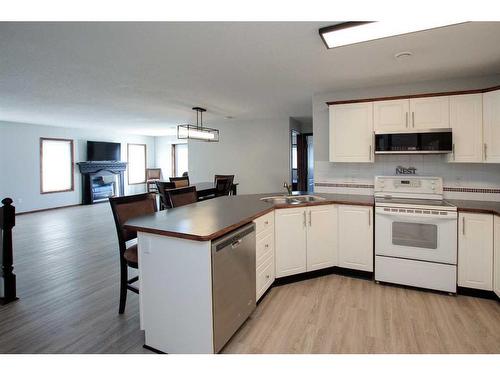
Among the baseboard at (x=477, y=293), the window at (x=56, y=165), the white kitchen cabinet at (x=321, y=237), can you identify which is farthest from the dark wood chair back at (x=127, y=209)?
the window at (x=56, y=165)

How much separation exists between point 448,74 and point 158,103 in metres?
4.16

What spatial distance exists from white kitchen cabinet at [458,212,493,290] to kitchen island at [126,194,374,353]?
85.7 inches

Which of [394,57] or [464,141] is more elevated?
[394,57]

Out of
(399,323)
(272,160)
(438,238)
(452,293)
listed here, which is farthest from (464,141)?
(272,160)

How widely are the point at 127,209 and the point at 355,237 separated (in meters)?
2.37

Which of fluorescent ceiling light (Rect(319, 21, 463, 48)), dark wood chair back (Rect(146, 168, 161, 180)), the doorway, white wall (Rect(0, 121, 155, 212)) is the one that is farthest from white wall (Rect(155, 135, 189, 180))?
fluorescent ceiling light (Rect(319, 21, 463, 48))

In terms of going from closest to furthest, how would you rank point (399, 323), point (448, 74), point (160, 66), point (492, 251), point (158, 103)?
point (399, 323), point (492, 251), point (160, 66), point (448, 74), point (158, 103)

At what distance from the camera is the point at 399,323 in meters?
2.33

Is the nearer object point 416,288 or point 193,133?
point 416,288

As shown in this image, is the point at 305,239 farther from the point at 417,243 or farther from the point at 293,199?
the point at 417,243

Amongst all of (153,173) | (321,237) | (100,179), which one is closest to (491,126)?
(321,237)

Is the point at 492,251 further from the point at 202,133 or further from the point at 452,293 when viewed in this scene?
the point at 202,133

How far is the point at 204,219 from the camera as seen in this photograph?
220 centimetres

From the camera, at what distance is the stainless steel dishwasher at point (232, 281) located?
1.83 m
